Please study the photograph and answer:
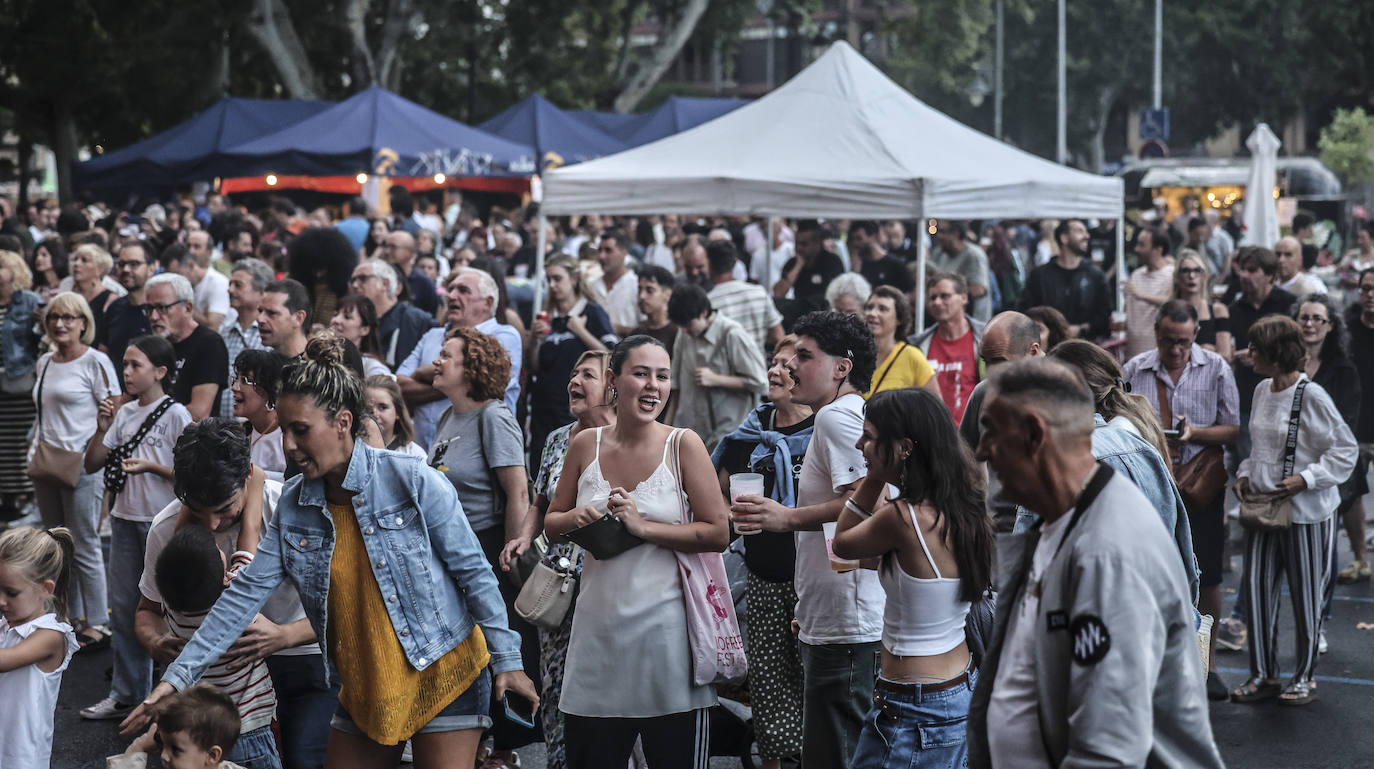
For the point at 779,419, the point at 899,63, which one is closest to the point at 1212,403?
the point at 779,419

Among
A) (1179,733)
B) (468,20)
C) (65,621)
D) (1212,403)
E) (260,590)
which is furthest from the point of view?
(468,20)

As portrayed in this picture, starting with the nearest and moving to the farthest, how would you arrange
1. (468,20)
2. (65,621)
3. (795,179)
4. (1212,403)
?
(65,621), (1212,403), (795,179), (468,20)

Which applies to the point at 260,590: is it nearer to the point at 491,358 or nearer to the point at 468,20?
the point at 491,358

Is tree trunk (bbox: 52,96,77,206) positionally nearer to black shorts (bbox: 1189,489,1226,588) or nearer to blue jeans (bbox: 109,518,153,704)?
blue jeans (bbox: 109,518,153,704)

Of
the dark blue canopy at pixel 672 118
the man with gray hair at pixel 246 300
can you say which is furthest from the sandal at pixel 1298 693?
the dark blue canopy at pixel 672 118

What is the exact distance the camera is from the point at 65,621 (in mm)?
4836

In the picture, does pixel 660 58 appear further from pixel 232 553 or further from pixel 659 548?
pixel 659 548

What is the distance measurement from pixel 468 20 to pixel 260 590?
2768 centimetres

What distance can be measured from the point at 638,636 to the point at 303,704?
1.07 metres

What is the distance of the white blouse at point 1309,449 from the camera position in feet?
22.9

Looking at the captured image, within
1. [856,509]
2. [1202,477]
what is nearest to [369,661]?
[856,509]

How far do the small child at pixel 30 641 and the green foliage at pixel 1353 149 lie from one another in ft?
154

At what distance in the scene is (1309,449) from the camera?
706 centimetres

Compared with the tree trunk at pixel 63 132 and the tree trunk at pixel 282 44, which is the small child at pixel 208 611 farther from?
the tree trunk at pixel 63 132
